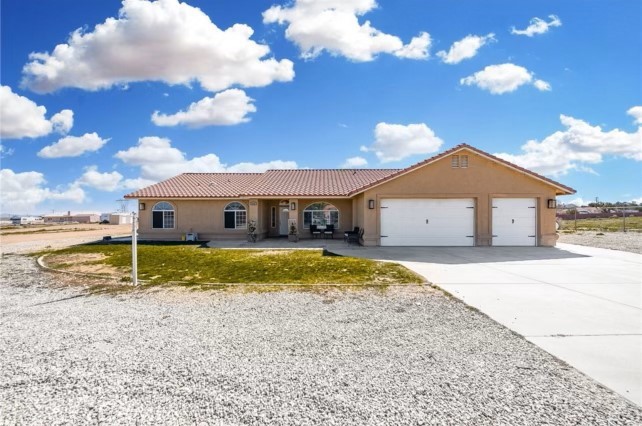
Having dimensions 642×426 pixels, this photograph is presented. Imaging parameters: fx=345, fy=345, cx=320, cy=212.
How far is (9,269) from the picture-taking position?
11539 millimetres

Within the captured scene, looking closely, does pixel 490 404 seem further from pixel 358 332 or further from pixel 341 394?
pixel 358 332

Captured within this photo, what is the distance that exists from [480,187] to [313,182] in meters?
10.4

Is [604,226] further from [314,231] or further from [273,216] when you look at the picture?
[273,216]

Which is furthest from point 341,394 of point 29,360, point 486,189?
point 486,189

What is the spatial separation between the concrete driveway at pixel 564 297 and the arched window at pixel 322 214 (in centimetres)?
695

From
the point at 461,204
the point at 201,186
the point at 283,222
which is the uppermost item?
the point at 201,186

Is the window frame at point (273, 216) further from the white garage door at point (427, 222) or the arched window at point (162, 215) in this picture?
the white garage door at point (427, 222)

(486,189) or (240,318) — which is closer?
(240,318)

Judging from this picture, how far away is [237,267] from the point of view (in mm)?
11078

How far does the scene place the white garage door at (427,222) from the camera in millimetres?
16719

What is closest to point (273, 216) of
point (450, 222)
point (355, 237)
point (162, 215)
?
point (162, 215)

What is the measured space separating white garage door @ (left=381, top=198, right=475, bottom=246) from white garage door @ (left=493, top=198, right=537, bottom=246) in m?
1.23

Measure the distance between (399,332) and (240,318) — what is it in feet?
8.88

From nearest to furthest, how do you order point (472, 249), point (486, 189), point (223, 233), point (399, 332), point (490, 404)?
1. point (490, 404)
2. point (399, 332)
3. point (472, 249)
4. point (486, 189)
5. point (223, 233)
